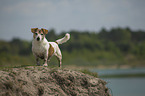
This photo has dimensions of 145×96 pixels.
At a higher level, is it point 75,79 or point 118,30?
point 118,30

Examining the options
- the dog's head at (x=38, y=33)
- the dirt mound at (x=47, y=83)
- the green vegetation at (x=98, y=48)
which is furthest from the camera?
the green vegetation at (x=98, y=48)

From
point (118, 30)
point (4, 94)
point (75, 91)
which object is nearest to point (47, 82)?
point (75, 91)

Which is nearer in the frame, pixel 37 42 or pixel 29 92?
pixel 29 92

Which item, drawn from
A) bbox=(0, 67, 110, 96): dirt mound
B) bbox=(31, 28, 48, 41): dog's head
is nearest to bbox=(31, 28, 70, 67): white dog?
bbox=(31, 28, 48, 41): dog's head

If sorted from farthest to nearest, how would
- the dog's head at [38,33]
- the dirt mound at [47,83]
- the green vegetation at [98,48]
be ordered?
the green vegetation at [98,48] → the dog's head at [38,33] → the dirt mound at [47,83]

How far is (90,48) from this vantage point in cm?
8788

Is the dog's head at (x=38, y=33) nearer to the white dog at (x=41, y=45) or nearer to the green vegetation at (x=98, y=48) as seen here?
the white dog at (x=41, y=45)

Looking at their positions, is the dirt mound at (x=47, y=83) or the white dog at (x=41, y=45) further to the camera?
the white dog at (x=41, y=45)

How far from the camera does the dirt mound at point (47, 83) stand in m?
6.29

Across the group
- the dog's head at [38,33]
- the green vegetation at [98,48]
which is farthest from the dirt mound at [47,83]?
the green vegetation at [98,48]

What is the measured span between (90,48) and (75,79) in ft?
264

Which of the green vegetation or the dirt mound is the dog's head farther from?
the green vegetation

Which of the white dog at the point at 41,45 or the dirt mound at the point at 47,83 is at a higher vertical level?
the white dog at the point at 41,45

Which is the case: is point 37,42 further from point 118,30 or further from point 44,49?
point 118,30
